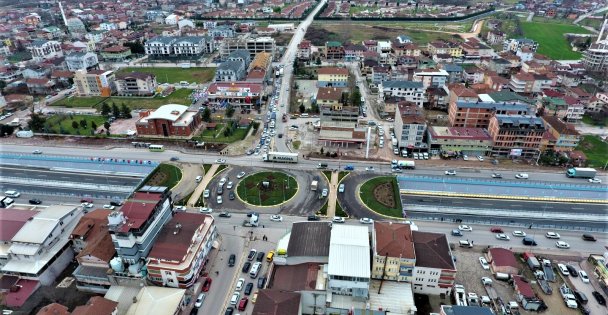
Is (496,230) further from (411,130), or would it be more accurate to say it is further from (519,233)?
(411,130)

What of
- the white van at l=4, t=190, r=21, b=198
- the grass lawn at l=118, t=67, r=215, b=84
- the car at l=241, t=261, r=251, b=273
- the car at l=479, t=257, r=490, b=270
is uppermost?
the grass lawn at l=118, t=67, r=215, b=84

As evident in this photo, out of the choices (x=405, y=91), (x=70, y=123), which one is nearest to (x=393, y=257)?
(x=405, y=91)

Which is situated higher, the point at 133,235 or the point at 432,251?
the point at 133,235

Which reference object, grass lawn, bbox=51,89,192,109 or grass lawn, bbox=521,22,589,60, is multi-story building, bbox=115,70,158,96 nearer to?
grass lawn, bbox=51,89,192,109

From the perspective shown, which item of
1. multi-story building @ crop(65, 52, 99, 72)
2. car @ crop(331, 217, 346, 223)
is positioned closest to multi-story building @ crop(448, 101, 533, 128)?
car @ crop(331, 217, 346, 223)

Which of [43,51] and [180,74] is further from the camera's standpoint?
[43,51]
